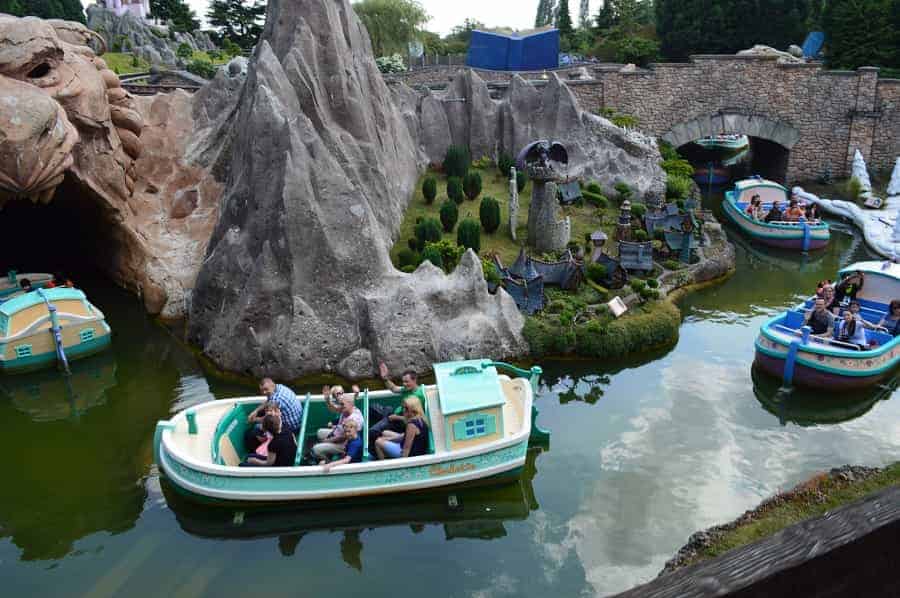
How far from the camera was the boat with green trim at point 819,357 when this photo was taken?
16578 millimetres

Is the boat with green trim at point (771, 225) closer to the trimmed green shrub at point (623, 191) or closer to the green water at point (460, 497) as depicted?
the trimmed green shrub at point (623, 191)

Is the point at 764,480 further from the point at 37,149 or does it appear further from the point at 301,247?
the point at 37,149

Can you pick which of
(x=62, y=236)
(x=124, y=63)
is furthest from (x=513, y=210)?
(x=124, y=63)

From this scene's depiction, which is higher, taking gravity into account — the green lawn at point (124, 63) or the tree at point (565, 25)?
the tree at point (565, 25)

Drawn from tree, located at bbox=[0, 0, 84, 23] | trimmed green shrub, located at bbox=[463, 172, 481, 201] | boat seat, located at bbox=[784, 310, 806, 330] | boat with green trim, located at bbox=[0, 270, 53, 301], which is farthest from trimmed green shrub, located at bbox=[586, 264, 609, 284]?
tree, located at bbox=[0, 0, 84, 23]

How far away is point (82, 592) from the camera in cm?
1102

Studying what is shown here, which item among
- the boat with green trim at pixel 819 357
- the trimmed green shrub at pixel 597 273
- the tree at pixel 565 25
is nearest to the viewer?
the boat with green trim at pixel 819 357

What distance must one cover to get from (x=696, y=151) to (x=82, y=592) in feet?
144

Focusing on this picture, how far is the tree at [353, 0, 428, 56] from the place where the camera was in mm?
53688

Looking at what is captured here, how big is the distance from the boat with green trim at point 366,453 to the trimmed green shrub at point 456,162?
16935 millimetres

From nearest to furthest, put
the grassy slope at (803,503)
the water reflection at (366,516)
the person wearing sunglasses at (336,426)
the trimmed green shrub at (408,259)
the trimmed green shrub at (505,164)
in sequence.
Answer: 1. the grassy slope at (803,503)
2. the water reflection at (366,516)
3. the person wearing sunglasses at (336,426)
4. the trimmed green shrub at (408,259)
5. the trimmed green shrub at (505,164)

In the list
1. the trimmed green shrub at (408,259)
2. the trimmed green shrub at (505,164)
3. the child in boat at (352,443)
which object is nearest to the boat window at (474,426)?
the child in boat at (352,443)

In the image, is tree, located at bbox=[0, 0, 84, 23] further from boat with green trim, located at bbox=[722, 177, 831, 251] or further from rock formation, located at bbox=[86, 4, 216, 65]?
boat with green trim, located at bbox=[722, 177, 831, 251]

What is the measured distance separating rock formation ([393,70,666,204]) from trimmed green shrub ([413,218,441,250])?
901 centimetres
